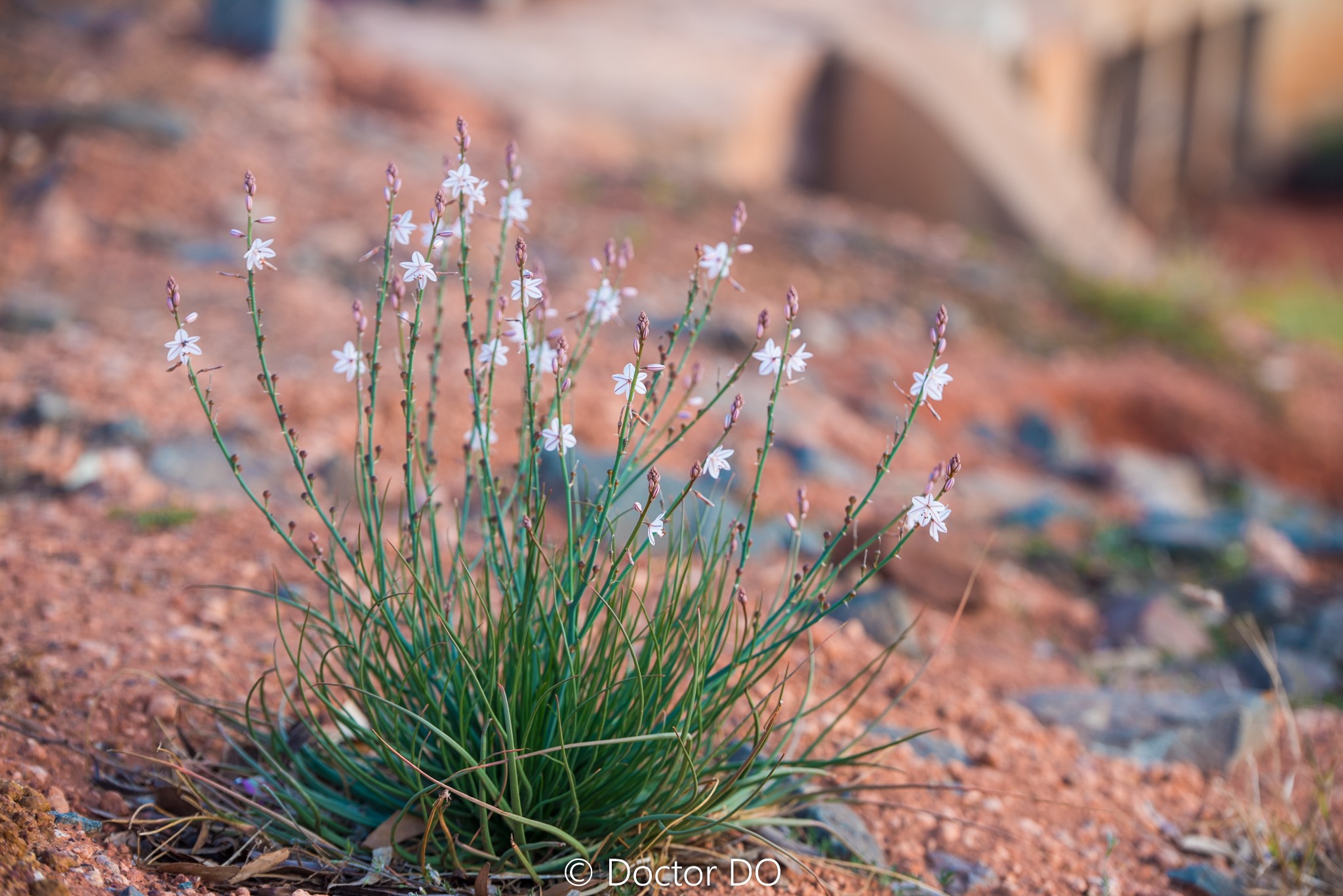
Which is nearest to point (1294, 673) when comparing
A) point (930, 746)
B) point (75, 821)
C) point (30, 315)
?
point (930, 746)

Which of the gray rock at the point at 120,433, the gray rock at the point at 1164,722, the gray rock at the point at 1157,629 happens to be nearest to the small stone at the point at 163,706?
the gray rock at the point at 120,433

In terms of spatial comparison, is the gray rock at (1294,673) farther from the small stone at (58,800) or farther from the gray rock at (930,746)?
the small stone at (58,800)

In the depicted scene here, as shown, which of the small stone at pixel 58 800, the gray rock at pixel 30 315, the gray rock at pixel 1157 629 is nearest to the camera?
the small stone at pixel 58 800

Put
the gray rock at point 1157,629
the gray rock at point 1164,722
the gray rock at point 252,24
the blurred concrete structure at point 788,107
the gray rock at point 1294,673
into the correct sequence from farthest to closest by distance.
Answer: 1. the blurred concrete structure at point 788,107
2. the gray rock at point 252,24
3. the gray rock at point 1157,629
4. the gray rock at point 1294,673
5. the gray rock at point 1164,722

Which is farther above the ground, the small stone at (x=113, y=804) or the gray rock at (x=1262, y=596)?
the small stone at (x=113, y=804)

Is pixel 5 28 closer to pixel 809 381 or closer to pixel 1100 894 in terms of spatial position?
pixel 809 381

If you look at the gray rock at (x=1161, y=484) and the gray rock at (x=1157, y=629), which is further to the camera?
the gray rock at (x=1161, y=484)
